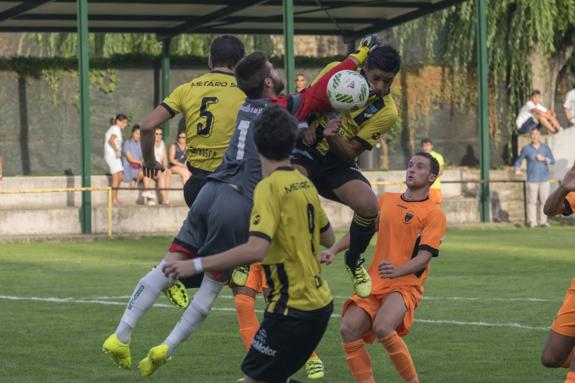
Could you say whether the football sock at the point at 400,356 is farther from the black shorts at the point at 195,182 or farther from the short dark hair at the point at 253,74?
the black shorts at the point at 195,182

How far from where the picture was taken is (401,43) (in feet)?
123

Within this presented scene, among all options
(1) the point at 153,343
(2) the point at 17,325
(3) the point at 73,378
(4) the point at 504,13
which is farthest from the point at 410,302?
(4) the point at 504,13

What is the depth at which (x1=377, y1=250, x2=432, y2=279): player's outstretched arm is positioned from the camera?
9.32 m

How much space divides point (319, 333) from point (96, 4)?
23.8 meters

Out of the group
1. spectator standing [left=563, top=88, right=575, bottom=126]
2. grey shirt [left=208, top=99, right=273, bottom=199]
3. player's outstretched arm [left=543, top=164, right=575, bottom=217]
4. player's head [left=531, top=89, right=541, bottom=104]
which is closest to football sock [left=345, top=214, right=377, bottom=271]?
grey shirt [left=208, top=99, right=273, bottom=199]

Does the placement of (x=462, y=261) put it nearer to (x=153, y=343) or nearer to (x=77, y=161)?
(x=153, y=343)

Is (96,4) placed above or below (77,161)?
above

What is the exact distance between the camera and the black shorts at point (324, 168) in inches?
421

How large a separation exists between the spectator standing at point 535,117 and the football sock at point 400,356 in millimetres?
25364

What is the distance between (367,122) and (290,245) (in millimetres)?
3392

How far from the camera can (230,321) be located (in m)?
13.8

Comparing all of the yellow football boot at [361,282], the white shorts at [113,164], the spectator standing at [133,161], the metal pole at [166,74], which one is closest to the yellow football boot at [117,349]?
the yellow football boot at [361,282]

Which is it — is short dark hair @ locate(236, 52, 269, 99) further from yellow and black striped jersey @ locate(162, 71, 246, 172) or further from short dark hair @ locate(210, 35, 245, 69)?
short dark hair @ locate(210, 35, 245, 69)

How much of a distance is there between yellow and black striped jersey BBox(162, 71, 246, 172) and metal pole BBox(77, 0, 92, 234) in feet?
58.1
